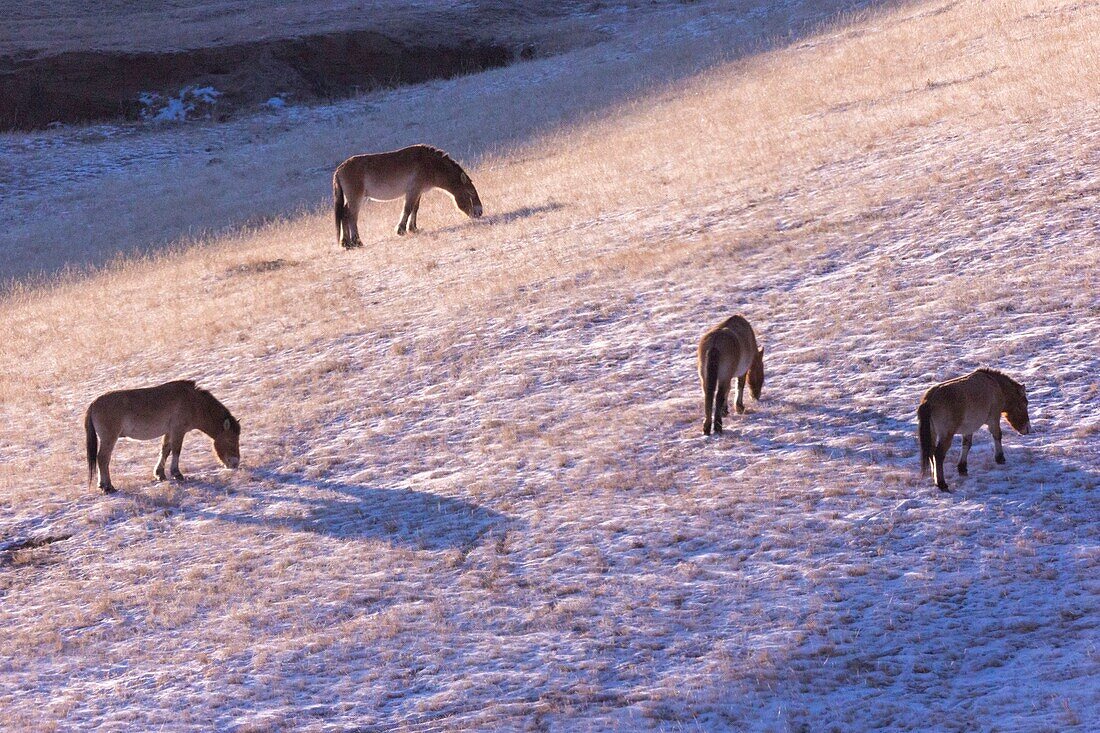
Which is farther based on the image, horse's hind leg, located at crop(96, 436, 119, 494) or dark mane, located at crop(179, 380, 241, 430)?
dark mane, located at crop(179, 380, 241, 430)

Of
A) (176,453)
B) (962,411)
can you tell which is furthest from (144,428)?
(962,411)

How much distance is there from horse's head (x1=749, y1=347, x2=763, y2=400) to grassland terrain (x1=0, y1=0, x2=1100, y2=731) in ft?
1.06

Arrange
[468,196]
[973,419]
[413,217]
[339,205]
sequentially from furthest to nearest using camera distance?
[413,217] → [468,196] → [339,205] → [973,419]

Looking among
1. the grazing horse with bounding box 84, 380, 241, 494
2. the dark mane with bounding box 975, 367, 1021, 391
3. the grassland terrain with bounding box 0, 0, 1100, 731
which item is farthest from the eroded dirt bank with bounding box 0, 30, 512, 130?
the dark mane with bounding box 975, 367, 1021, 391

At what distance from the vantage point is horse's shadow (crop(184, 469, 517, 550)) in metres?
10.4

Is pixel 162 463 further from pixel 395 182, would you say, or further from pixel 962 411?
pixel 395 182

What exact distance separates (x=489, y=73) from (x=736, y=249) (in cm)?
2849

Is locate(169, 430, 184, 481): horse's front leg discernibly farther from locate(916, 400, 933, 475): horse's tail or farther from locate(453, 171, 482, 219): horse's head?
locate(453, 171, 482, 219): horse's head

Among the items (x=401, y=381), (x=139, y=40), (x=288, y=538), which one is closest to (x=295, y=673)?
(x=288, y=538)

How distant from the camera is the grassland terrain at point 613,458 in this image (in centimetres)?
808

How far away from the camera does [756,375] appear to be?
39.0ft

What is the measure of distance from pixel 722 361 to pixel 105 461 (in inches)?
250

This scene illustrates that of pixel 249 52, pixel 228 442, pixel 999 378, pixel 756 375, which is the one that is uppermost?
pixel 249 52

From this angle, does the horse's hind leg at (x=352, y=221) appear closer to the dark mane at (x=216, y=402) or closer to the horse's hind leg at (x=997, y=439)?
the dark mane at (x=216, y=402)
